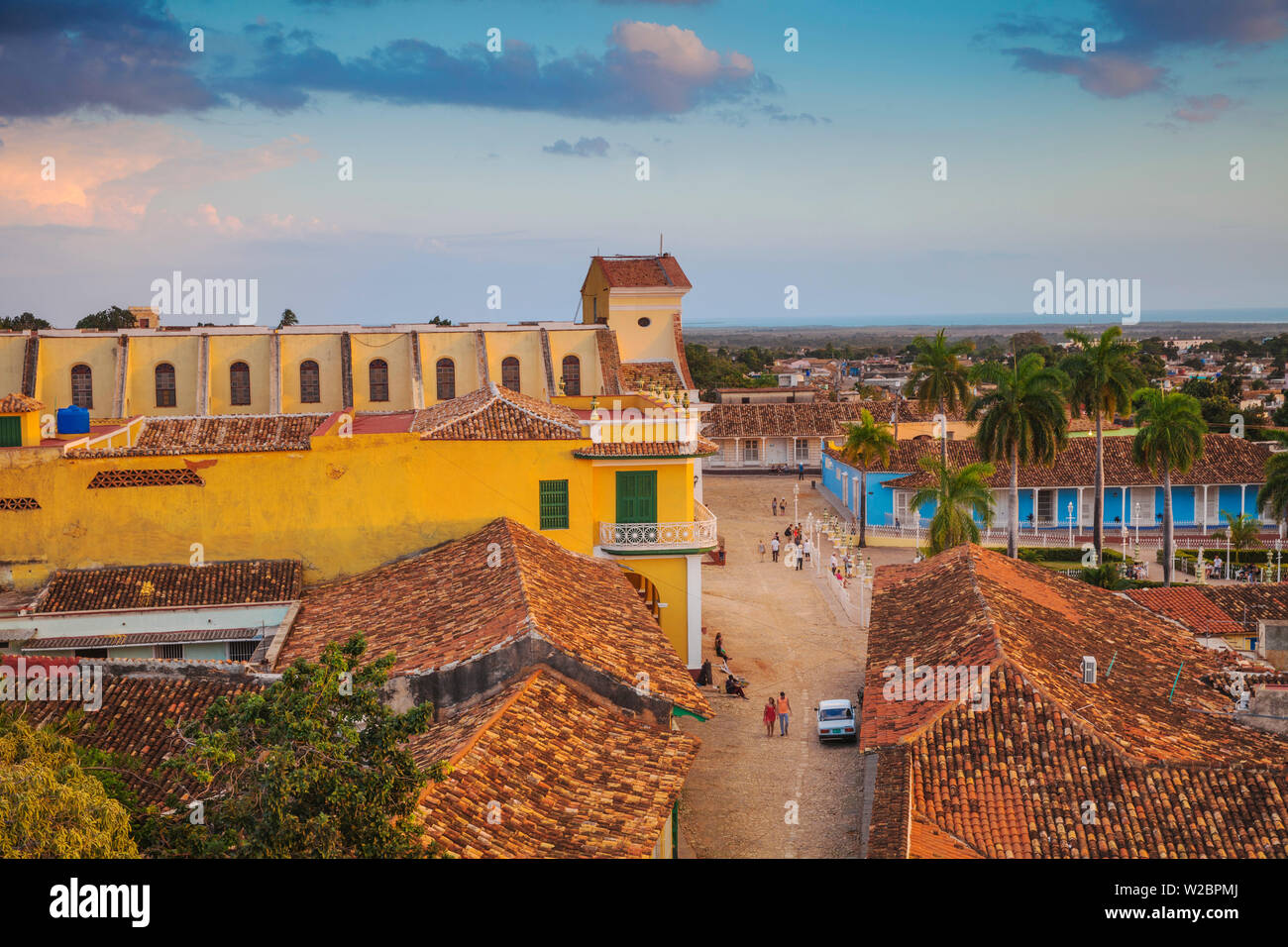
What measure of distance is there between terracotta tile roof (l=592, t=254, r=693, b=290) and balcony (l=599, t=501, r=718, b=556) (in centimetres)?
2680

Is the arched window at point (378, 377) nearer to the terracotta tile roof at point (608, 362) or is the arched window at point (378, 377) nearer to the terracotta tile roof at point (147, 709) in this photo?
the terracotta tile roof at point (608, 362)

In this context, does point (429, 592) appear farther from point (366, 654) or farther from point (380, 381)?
point (380, 381)

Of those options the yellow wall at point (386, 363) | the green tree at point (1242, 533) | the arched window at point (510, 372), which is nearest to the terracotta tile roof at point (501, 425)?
the yellow wall at point (386, 363)

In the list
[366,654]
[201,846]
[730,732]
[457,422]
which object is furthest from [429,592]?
[201,846]

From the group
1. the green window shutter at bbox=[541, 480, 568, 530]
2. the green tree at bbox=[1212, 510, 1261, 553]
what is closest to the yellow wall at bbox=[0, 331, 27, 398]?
the green window shutter at bbox=[541, 480, 568, 530]

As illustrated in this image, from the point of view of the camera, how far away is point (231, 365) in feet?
153

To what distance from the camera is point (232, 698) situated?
1688 centimetres

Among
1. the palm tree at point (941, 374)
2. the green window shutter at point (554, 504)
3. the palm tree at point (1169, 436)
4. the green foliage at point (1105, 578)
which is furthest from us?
the palm tree at point (941, 374)

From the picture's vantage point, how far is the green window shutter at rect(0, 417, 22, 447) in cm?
2389

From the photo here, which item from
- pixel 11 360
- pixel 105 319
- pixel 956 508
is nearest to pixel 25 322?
pixel 105 319

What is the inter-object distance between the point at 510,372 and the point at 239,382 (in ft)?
33.6

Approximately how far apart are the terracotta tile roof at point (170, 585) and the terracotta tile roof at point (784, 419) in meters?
50.3

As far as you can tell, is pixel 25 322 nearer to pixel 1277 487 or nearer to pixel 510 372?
pixel 510 372

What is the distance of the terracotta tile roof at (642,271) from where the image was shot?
53562mm
